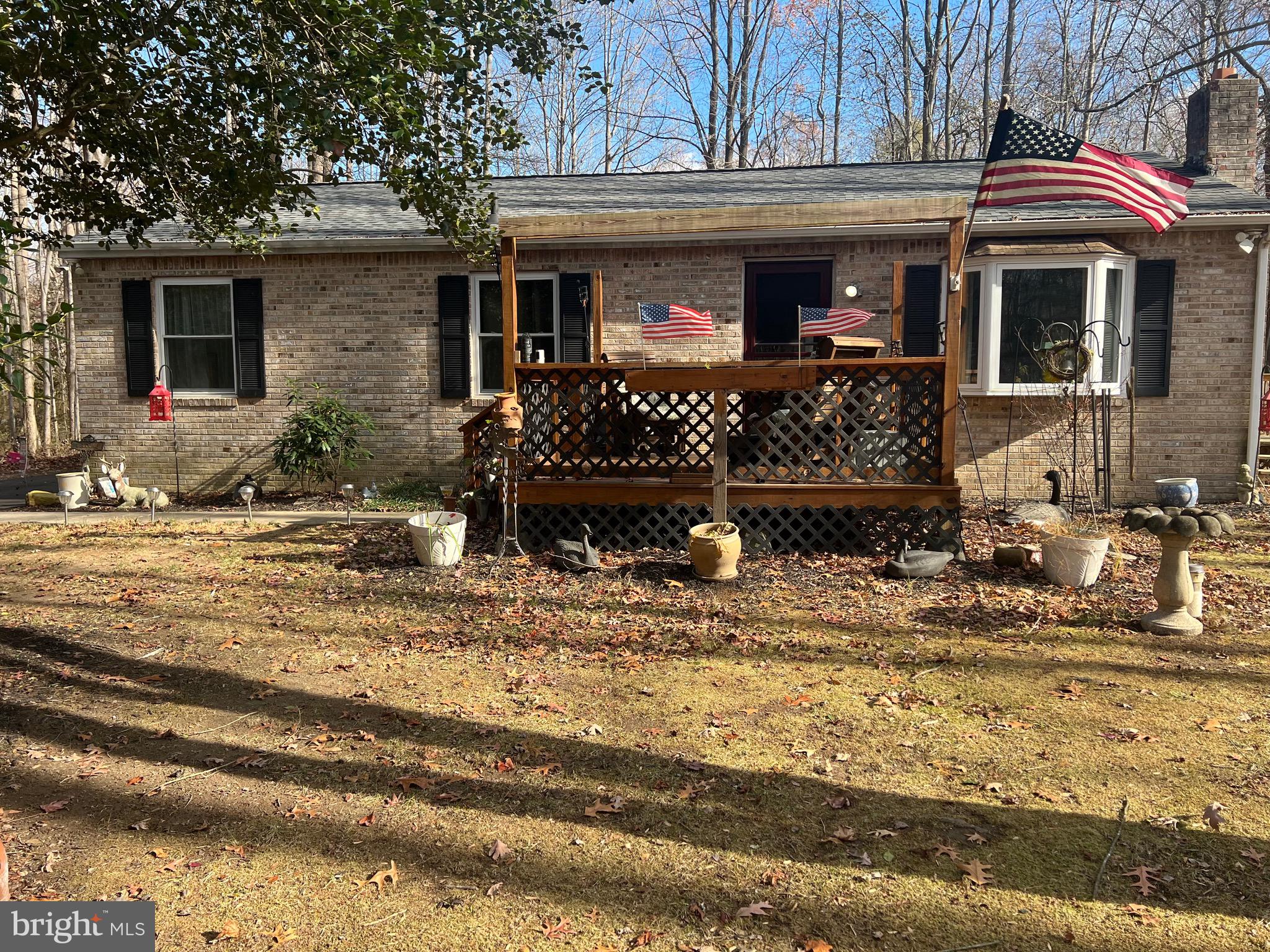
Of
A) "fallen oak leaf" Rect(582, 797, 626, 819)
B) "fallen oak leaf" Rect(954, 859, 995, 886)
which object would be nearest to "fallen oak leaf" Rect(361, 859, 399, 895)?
"fallen oak leaf" Rect(582, 797, 626, 819)

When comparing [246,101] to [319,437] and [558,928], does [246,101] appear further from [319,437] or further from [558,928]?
[558,928]

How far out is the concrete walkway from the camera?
9461mm

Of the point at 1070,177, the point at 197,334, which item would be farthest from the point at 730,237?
the point at 197,334

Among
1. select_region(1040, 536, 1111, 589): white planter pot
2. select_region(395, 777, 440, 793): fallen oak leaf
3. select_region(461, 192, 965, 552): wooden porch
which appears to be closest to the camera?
select_region(395, 777, 440, 793): fallen oak leaf

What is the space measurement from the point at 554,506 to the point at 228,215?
11.9 ft

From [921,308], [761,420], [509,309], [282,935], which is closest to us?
[282,935]

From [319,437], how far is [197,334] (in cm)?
238

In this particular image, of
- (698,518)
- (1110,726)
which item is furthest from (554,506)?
(1110,726)

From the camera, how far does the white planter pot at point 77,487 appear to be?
10.4 metres

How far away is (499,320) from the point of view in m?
10.5

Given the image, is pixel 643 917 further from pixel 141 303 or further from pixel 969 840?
pixel 141 303

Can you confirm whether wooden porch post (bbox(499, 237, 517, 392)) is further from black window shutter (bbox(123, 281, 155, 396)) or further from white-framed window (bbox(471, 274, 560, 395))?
black window shutter (bbox(123, 281, 155, 396))

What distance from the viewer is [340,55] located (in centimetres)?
509

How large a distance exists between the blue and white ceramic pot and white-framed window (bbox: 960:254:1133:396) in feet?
3.88
